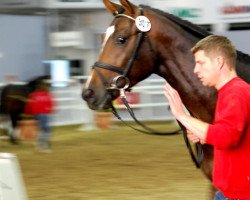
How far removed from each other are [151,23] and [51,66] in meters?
13.1

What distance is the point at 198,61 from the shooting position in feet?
9.37

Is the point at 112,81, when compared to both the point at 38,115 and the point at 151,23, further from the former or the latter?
the point at 38,115

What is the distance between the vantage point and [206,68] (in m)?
2.83

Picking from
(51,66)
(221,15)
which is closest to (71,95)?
(51,66)

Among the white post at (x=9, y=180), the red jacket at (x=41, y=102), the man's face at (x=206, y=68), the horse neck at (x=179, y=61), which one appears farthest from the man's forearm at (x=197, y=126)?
the red jacket at (x=41, y=102)

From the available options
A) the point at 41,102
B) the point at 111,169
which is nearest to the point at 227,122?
the point at 111,169

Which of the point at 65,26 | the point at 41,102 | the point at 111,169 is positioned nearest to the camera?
the point at 111,169

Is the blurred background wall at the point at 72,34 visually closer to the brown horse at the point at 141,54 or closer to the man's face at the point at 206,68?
the brown horse at the point at 141,54

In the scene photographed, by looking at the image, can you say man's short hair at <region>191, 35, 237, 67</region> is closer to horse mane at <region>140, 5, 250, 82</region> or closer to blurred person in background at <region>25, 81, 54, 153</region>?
horse mane at <region>140, 5, 250, 82</region>

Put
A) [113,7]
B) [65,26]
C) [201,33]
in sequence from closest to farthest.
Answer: [201,33] → [113,7] → [65,26]

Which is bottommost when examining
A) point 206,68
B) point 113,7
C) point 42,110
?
point 42,110

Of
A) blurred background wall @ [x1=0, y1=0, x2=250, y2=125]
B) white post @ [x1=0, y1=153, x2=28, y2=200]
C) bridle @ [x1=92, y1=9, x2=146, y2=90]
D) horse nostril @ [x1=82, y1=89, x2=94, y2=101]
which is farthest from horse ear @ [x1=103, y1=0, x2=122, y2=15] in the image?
blurred background wall @ [x1=0, y1=0, x2=250, y2=125]

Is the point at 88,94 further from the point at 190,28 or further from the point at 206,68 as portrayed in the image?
the point at 206,68

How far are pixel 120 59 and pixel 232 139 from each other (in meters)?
1.57
